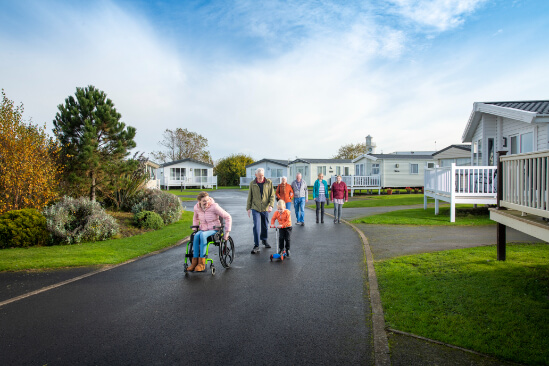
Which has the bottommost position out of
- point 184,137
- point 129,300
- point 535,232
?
point 129,300

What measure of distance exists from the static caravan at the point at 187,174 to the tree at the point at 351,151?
2939cm

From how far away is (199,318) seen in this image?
4.83 meters

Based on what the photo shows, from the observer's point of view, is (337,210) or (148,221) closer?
(148,221)

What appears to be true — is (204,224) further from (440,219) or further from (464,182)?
(464,182)

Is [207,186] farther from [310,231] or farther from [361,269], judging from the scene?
[361,269]

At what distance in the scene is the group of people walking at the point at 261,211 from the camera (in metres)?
7.21

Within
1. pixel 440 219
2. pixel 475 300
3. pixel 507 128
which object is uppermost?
pixel 507 128

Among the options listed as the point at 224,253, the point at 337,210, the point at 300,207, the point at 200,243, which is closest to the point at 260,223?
the point at 224,253

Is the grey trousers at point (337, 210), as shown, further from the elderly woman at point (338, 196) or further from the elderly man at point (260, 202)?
the elderly man at point (260, 202)

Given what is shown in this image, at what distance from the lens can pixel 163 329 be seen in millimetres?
4496

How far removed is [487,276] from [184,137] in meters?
71.3

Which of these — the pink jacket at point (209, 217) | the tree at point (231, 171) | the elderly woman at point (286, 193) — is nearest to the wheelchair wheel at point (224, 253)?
the pink jacket at point (209, 217)

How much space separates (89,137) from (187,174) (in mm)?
41217

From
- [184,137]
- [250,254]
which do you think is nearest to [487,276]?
[250,254]
